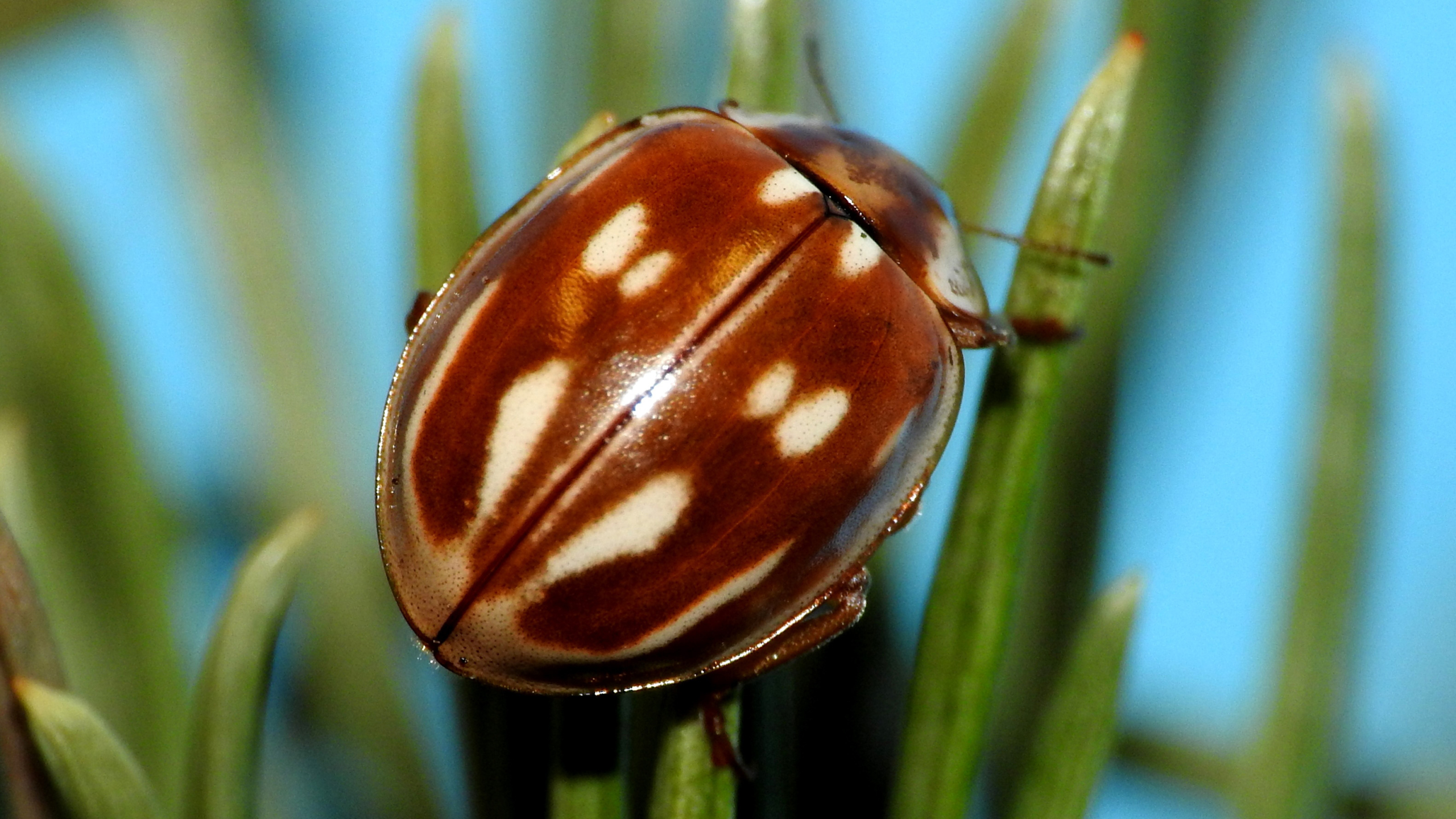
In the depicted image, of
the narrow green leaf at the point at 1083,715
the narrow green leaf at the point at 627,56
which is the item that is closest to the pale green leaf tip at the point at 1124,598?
the narrow green leaf at the point at 1083,715

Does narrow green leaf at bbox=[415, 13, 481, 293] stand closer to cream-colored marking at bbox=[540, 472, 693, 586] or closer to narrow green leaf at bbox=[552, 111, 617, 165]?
narrow green leaf at bbox=[552, 111, 617, 165]

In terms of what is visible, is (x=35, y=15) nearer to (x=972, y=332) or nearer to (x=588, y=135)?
(x=588, y=135)

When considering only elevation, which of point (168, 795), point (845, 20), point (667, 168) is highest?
point (845, 20)

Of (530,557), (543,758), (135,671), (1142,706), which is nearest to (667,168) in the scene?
(530,557)

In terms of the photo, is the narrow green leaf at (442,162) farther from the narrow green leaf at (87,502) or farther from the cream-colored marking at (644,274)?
the narrow green leaf at (87,502)

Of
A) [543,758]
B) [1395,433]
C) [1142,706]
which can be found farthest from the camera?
[1142,706]

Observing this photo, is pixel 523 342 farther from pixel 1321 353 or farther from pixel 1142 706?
pixel 1142 706

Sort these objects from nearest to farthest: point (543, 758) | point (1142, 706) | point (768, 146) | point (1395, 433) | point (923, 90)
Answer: point (543, 758) < point (1395, 433) < point (768, 146) < point (1142, 706) < point (923, 90)
